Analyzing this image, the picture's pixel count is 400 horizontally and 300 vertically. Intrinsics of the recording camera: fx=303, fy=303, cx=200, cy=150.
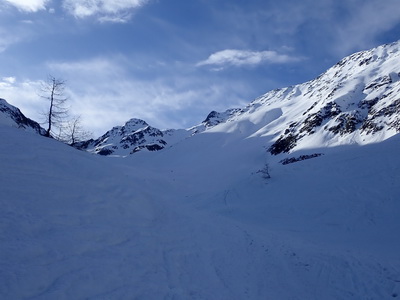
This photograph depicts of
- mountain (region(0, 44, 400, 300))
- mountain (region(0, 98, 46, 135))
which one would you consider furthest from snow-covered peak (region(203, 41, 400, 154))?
mountain (region(0, 98, 46, 135))

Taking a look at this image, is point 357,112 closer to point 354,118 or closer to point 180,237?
point 354,118

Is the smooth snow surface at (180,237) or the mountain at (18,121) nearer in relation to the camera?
the smooth snow surface at (180,237)

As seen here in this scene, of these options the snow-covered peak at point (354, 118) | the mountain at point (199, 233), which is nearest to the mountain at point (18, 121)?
the mountain at point (199, 233)

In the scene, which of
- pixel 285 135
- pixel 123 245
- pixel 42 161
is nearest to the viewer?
pixel 123 245

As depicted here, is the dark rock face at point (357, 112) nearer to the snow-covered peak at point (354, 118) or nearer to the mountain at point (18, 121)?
the snow-covered peak at point (354, 118)

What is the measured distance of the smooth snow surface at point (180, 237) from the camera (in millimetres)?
9714

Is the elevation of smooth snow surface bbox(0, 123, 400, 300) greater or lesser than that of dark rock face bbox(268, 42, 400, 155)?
lesser

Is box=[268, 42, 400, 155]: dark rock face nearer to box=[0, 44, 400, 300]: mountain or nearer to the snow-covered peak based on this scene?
the snow-covered peak

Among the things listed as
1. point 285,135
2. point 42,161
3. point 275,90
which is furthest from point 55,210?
point 275,90

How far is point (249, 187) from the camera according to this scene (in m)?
29.2

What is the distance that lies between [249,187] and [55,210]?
19809 mm

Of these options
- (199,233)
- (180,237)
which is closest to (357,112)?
(199,233)

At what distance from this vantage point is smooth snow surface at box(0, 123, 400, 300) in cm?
971

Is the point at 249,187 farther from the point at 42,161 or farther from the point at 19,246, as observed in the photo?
the point at 19,246
